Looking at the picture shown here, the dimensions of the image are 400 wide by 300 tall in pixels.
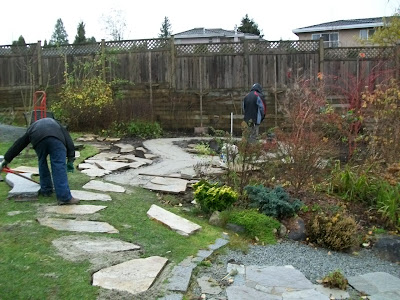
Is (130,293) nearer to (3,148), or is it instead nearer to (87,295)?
(87,295)

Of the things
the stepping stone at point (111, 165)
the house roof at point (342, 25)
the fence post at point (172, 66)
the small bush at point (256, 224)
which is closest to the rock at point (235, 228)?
the small bush at point (256, 224)

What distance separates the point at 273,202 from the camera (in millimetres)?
5898

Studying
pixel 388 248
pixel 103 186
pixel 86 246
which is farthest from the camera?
pixel 103 186

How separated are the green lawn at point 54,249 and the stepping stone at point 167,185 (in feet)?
0.86

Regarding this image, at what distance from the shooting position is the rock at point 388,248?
5590 mm

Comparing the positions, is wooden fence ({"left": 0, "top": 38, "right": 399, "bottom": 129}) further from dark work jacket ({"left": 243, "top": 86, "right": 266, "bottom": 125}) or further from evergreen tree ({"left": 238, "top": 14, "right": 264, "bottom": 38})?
evergreen tree ({"left": 238, "top": 14, "right": 264, "bottom": 38})

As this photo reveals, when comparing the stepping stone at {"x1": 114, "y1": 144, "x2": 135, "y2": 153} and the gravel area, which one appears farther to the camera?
the stepping stone at {"x1": 114, "y1": 144, "x2": 135, "y2": 153}

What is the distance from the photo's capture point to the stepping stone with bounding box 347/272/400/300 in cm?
420

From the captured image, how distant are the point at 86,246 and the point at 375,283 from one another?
271 centimetres

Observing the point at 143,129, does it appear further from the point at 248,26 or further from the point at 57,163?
the point at 248,26

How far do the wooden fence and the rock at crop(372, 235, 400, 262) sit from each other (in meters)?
9.09

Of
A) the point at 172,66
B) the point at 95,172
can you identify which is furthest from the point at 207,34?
the point at 95,172

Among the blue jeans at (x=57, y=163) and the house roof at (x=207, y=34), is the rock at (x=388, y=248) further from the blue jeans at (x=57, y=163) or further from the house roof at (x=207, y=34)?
the house roof at (x=207, y=34)

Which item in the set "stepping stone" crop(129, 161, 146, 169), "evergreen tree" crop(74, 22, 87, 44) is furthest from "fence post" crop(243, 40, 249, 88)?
"evergreen tree" crop(74, 22, 87, 44)
